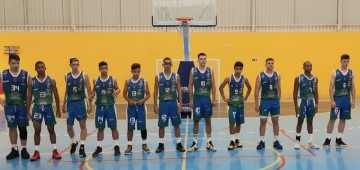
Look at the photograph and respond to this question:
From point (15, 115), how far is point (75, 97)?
3.57ft

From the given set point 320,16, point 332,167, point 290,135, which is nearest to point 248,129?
point 290,135

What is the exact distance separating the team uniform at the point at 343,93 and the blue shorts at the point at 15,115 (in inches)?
225

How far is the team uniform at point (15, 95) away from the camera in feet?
19.9

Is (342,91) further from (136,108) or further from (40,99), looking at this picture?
(40,99)

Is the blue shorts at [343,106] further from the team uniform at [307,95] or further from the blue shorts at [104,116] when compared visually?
the blue shorts at [104,116]

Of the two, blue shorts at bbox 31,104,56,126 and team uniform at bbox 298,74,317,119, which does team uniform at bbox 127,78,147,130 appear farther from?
team uniform at bbox 298,74,317,119

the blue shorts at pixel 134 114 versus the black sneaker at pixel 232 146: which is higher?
the blue shorts at pixel 134 114

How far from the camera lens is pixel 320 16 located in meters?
16.8

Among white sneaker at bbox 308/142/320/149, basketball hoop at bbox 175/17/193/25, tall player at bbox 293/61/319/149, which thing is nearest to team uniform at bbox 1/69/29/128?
tall player at bbox 293/61/319/149

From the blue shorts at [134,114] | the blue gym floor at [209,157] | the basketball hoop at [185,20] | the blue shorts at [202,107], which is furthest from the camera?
the basketball hoop at [185,20]

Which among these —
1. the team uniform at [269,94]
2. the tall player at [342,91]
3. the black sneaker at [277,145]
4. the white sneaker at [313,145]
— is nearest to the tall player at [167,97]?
the team uniform at [269,94]

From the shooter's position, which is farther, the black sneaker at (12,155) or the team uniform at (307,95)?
the team uniform at (307,95)

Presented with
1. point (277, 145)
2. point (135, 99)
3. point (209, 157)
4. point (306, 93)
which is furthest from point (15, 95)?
point (306, 93)

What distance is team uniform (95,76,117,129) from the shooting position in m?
6.30
